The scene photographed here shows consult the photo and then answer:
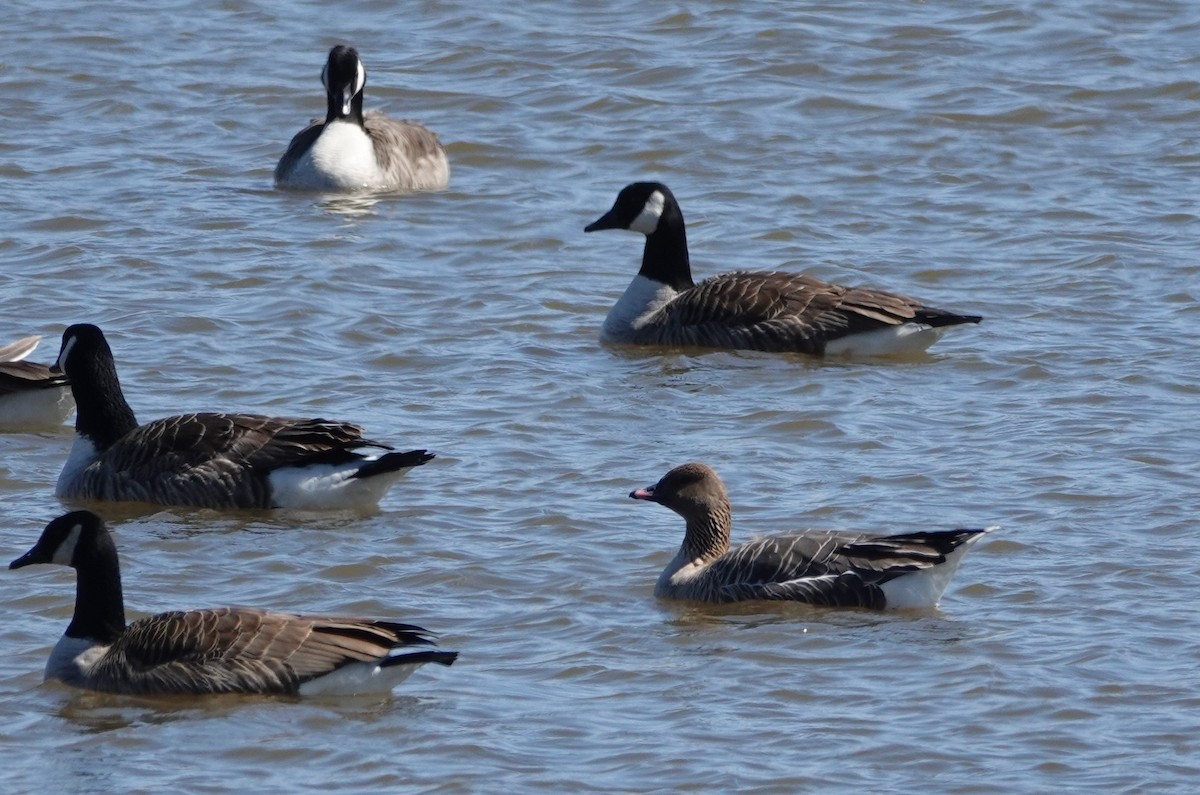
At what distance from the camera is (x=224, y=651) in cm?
890

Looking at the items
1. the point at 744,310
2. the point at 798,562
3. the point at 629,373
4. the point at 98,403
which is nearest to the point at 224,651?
the point at 798,562

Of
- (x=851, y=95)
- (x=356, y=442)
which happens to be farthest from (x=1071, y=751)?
(x=851, y=95)

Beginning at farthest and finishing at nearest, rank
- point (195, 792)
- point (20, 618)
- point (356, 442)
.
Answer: point (356, 442) → point (20, 618) → point (195, 792)

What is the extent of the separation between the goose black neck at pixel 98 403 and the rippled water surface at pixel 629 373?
43 centimetres

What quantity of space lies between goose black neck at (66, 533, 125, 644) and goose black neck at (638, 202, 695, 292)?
22.2 ft

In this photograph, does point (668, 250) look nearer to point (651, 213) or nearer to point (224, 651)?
point (651, 213)

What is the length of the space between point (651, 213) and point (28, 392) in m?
4.67

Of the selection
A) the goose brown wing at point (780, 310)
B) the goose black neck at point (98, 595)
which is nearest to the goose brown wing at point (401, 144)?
the goose brown wing at point (780, 310)

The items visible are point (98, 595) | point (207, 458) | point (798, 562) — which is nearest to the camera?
point (98, 595)

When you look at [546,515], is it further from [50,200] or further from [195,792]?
[50,200]

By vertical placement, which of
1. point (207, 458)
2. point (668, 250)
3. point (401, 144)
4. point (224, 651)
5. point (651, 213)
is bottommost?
point (207, 458)

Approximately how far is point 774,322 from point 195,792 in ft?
24.1

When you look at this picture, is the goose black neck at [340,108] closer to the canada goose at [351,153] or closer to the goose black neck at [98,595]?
the canada goose at [351,153]

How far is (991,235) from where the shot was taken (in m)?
16.9
